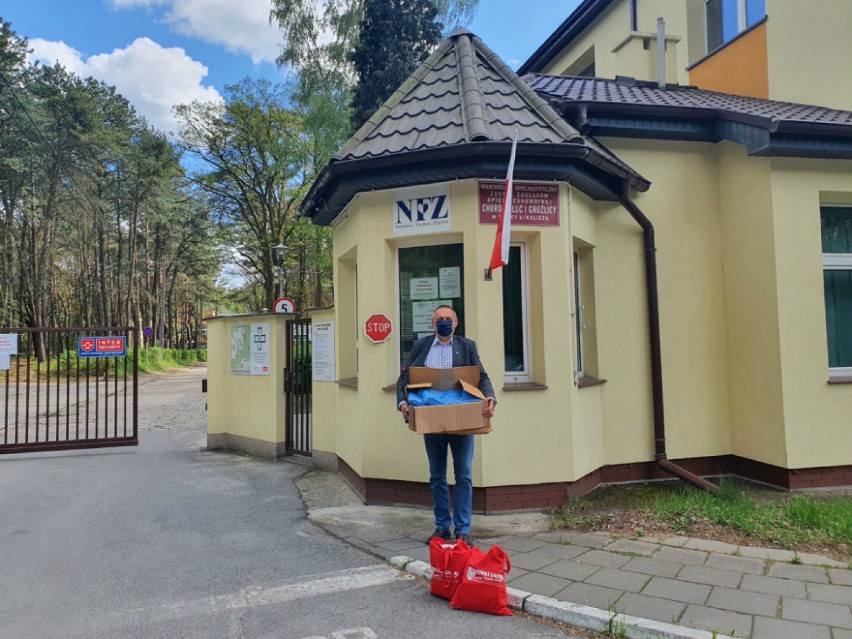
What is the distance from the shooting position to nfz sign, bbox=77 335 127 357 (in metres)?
8.48

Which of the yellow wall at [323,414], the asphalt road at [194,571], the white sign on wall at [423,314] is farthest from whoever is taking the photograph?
the yellow wall at [323,414]

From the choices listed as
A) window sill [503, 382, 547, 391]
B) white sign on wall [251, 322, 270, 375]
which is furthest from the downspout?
white sign on wall [251, 322, 270, 375]

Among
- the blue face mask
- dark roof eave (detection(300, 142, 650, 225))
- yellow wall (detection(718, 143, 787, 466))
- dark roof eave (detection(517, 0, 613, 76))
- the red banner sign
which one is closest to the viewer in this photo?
the blue face mask

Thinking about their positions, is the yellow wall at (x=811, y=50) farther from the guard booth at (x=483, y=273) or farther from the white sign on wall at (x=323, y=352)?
the white sign on wall at (x=323, y=352)

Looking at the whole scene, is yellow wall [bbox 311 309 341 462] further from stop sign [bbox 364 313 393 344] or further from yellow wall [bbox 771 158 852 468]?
yellow wall [bbox 771 158 852 468]

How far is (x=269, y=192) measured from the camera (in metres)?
29.1

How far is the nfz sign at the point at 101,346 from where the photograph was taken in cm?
848

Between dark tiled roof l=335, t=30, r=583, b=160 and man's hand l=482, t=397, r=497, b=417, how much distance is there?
8.16ft

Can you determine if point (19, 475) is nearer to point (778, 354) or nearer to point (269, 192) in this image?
point (778, 354)

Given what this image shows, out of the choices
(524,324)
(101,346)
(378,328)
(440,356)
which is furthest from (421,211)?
(101,346)

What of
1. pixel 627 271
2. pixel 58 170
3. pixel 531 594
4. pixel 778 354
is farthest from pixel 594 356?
pixel 58 170

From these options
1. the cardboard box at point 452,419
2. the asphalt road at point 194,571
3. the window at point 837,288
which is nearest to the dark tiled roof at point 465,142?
the window at point 837,288

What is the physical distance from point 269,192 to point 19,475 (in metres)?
23.5

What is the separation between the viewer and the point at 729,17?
9117 mm
